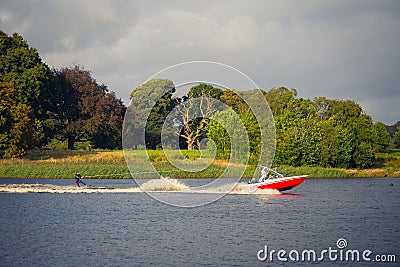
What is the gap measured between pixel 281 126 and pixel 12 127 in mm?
33741

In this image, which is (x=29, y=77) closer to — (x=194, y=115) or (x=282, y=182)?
(x=194, y=115)

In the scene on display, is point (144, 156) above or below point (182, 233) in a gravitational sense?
above

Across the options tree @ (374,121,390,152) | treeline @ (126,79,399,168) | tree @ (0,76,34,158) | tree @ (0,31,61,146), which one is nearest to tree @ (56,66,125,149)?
tree @ (0,31,61,146)

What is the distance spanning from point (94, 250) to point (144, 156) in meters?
26.2

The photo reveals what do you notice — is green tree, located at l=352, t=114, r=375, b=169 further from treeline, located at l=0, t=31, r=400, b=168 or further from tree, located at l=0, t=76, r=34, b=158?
tree, located at l=0, t=76, r=34, b=158

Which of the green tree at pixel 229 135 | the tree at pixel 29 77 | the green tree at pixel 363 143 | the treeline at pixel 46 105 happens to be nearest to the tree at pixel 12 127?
the treeline at pixel 46 105

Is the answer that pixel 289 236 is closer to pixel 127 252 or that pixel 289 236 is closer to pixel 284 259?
pixel 284 259

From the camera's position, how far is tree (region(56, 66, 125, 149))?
76250 mm

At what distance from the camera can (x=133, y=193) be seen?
47.5 metres

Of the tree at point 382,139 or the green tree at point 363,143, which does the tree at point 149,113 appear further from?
the tree at point 382,139

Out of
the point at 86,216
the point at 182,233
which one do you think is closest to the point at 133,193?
the point at 86,216

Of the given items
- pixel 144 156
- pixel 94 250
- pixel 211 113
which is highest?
pixel 211 113

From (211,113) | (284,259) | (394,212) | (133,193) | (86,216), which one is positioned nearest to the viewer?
(284,259)
